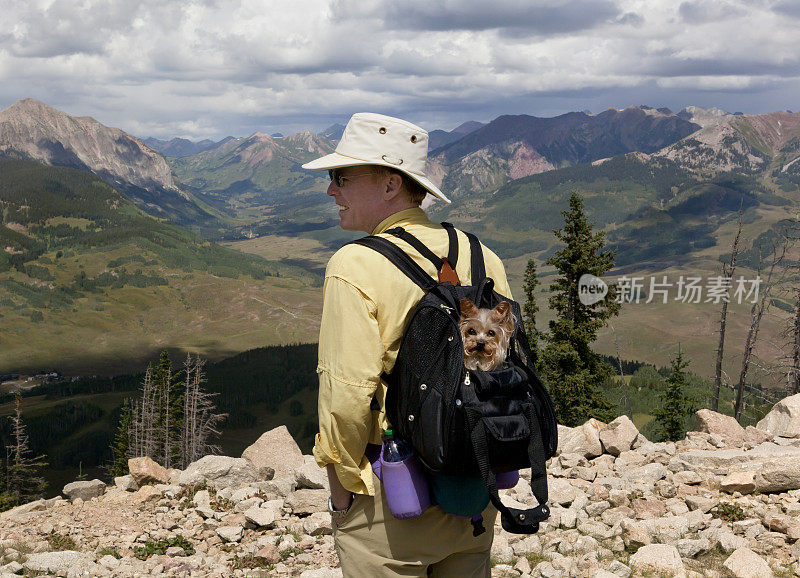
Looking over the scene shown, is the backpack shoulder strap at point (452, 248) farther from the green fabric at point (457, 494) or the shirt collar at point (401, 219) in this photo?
the green fabric at point (457, 494)

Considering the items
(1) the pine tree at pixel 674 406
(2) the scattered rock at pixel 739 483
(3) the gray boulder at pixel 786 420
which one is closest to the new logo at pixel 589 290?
(1) the pine tree at pixel 674 406

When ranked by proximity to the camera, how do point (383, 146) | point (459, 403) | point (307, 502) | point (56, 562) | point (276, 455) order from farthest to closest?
point (276, 455) < point (307, 502) < point (56, 562) < point (383, 146) < point (459, 403)

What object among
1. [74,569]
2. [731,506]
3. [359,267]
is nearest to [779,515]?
[731,506]

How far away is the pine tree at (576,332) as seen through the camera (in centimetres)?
3809

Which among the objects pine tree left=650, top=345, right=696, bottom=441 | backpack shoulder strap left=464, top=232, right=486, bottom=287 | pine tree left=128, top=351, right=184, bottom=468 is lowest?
pine tree left=128, top=351, right=184, bottom=468

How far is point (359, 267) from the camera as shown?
391 centimetres

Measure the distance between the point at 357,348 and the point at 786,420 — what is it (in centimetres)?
1737

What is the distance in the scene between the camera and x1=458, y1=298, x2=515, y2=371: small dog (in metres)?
3.78

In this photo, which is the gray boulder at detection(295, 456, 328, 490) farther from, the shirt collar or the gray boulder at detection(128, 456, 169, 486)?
the shirt collar

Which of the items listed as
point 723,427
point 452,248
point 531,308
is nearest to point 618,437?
point 723,427

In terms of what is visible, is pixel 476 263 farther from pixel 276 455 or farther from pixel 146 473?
pixel 276 455

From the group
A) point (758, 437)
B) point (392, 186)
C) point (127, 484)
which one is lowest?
point (127, 484)

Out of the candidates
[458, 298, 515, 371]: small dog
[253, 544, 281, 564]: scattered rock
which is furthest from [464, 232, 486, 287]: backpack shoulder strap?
[253, 544, 281, 564]: scattered rock

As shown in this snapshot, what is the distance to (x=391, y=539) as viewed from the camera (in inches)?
160
